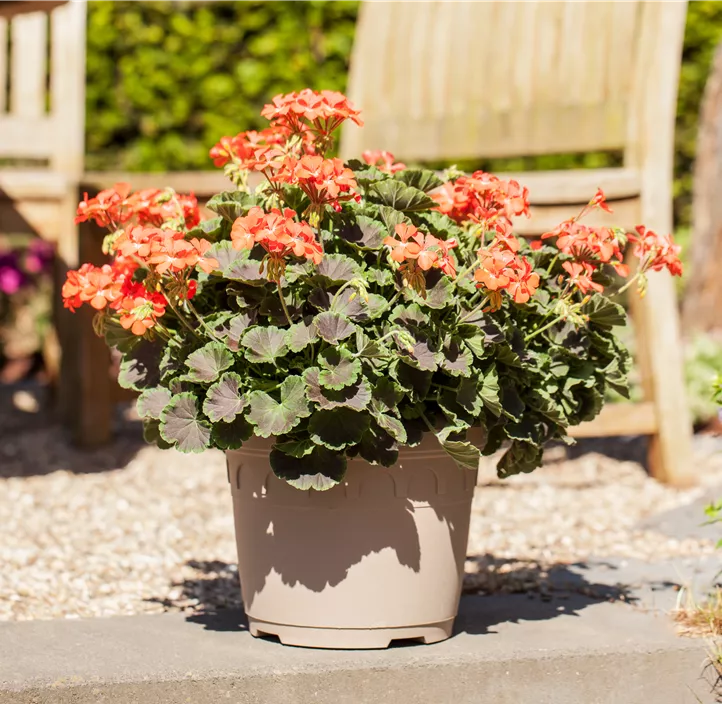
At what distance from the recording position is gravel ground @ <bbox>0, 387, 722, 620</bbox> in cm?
213

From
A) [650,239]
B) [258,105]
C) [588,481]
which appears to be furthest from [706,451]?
[258,105]

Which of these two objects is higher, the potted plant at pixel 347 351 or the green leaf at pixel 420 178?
the green leaf at pixel 420 178

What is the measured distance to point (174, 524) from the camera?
8.81ft

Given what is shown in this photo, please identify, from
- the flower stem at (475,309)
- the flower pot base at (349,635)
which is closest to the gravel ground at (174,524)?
the flower pot base at (349,635)

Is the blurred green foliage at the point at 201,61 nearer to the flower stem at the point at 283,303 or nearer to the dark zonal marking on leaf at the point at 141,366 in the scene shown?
the dark zonal marking on leaf at the point at 141,366

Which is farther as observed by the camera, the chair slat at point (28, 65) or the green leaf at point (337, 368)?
the chair slat at point (28, 65)

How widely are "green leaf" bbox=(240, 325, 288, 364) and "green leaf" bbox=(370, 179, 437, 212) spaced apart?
0.29 metres

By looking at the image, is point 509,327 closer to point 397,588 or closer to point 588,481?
point 397,588

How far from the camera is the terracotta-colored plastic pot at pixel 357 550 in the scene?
5.43 ft

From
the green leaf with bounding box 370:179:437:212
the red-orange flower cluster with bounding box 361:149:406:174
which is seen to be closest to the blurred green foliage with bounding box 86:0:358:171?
the red-orange flower cluster with bounding box 361:149:406:174

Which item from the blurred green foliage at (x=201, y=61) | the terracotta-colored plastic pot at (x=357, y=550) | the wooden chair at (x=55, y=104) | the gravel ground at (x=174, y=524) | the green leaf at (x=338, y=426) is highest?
the blurred green foliage at (x=201, y=61)

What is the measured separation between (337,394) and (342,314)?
11 centimetres

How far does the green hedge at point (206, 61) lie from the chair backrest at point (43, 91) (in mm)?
1832

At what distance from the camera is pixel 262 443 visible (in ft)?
5.48
